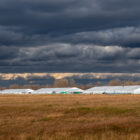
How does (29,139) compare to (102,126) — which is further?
(102,126)

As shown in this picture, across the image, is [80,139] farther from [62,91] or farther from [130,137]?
[62,91]

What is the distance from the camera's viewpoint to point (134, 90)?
154375 mm

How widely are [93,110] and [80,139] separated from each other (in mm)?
24038

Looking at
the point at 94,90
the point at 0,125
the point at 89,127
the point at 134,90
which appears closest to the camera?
the point at 89,127

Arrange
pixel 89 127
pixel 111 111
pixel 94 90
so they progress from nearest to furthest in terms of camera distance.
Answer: pixel 89 127
pixel 111 111
pixel 94 90

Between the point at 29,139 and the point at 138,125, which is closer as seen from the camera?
the point at 29,139

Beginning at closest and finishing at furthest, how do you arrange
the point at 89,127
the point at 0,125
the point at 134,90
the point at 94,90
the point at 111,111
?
the point at 89,127
the point at 0,125
the point at 111,111
the point at 134,90
the point at 94,90

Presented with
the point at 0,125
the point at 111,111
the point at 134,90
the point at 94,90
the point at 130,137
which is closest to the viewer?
the point at 130,137

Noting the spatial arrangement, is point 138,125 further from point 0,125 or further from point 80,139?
point 0,125

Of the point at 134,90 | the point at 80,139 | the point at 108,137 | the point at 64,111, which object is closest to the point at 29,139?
the point at 80,139

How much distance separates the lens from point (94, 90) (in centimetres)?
18800

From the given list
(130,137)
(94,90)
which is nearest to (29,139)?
(130,137)

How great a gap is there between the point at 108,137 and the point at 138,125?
654 centimetres

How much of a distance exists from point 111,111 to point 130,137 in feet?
73.8
